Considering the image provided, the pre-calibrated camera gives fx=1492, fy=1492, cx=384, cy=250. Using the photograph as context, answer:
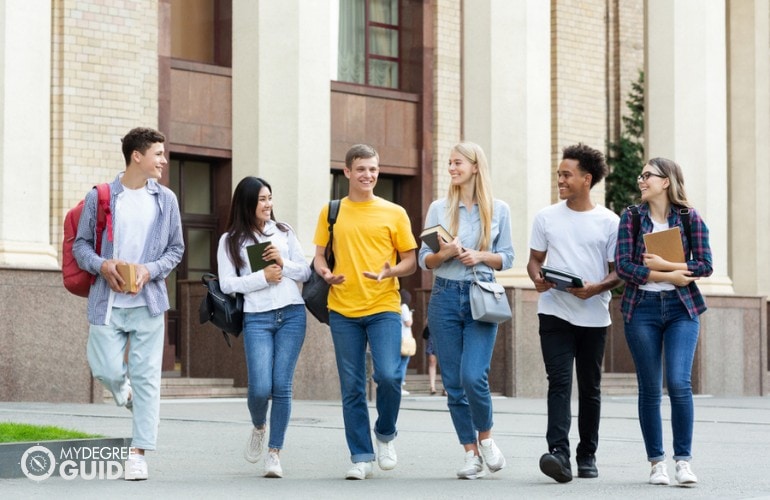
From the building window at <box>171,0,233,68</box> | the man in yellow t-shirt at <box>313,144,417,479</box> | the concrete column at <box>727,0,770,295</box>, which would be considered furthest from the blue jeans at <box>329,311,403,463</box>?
the concrete column at <box>727,0,770,295</box>

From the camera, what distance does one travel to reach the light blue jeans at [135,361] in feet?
28.0

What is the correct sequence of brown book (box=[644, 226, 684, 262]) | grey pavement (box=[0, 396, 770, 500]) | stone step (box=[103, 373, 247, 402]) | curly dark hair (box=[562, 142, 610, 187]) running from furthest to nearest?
1. stone step (box=[103, 373, 247, 402])
2. curly dark hair (box=[562, 142, 610, 187])
3. brown book (box=[644, 226, 684, 262])
4. grey pavement (box=[0, 396, 770, 500])

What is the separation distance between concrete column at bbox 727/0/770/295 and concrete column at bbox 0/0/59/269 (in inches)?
621

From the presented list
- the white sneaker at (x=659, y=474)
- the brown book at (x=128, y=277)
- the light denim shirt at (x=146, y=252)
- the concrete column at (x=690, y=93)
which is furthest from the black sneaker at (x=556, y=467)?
the concrete column at (x=690, y=93)

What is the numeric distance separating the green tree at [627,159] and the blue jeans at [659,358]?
2138 cm

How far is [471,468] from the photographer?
887 cm

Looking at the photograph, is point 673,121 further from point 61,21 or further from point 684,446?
point 684,446

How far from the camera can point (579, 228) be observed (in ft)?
30.0

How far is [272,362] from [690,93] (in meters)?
16.0

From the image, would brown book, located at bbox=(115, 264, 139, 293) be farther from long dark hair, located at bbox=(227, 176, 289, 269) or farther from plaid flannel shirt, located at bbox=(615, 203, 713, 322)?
plaid flannel shirt, located at bbox=(615, 203, 713, 322)

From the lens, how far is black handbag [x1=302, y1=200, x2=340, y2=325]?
29.6 ft

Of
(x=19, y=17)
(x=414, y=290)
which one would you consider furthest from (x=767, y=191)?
(x=19, y=17)

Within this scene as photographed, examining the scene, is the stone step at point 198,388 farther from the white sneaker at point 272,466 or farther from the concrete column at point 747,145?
the concrete column at point 747,145

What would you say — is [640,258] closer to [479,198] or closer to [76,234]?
[479,198]
